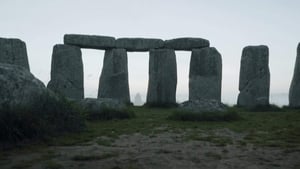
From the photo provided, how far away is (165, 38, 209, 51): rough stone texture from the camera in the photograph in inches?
810

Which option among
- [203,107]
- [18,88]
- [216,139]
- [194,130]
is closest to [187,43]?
[203,107]

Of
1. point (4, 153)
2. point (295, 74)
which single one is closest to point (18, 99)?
point (4, 153)

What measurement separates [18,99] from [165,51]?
1270 centimetres

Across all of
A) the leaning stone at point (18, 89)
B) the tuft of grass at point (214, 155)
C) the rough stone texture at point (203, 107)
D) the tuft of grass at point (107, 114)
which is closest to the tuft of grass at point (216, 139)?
the tuft of grass at point (214, 155)

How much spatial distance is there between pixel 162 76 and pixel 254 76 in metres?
4.75

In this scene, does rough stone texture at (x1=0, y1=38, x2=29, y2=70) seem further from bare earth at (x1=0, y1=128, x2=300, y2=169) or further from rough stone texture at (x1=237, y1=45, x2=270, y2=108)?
rough stone texture at (x1=237, y1=45, x2=270, y2=108)

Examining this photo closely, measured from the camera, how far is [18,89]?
8.42 metres

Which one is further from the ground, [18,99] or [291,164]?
[18,99]

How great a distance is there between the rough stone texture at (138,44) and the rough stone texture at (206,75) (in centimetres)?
235

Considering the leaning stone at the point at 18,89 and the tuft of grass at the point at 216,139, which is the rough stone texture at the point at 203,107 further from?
the leaning stone at the point at 18,89

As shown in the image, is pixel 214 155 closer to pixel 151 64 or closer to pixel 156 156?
pixel 156 156

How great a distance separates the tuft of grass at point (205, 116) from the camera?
38.7 feet

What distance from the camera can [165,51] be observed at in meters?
20.2

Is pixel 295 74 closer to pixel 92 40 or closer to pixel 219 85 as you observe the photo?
pixel 219 85
